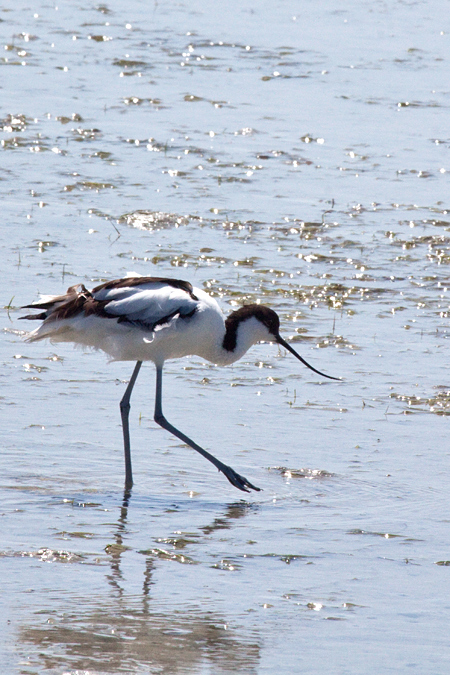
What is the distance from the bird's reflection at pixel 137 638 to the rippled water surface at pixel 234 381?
0.03 ft

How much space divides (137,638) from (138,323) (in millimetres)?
2054

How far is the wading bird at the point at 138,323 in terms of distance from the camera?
596 cm

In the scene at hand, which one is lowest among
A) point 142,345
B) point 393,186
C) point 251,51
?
point 142,345

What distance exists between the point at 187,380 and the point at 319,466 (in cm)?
140

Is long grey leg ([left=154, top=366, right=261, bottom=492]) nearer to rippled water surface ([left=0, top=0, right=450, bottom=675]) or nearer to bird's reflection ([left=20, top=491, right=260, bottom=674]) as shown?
rippled water surface ([left=0, top=0, right=450, bottom=675])

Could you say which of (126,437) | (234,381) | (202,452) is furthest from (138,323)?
(234,381)

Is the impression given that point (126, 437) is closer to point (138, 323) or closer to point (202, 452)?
point (202, 452)

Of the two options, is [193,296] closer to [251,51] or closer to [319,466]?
[319,466]

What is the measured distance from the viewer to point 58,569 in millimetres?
4785

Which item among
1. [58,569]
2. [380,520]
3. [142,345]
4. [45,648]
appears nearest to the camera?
[45,648]

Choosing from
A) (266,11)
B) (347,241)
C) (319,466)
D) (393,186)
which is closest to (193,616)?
(319,466)

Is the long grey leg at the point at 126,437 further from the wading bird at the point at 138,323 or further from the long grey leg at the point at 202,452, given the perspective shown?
the long grey leg at the point at 202,452

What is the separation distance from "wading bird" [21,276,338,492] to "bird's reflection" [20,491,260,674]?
Answer: 1.36 meters

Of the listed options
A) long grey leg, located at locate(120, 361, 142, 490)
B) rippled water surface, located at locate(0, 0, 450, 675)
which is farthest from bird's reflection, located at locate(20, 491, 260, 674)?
long grey leg, located at locate(120, 361, 142, 490)
